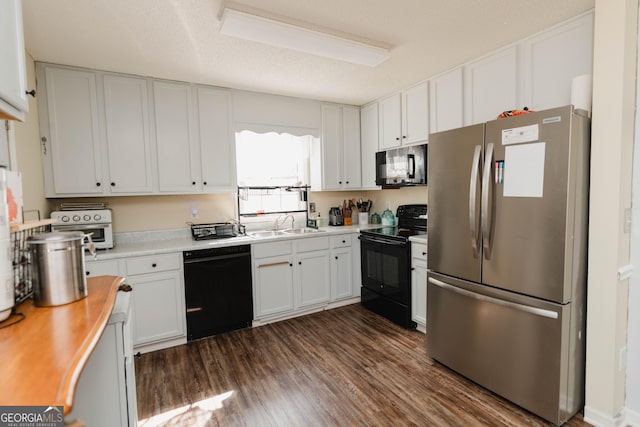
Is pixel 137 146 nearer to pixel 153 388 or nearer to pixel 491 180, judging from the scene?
pixel 153 388

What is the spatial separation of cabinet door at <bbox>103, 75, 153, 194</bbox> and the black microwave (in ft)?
7.96

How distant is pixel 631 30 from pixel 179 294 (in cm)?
358

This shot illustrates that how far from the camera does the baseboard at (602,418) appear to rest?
1.80m

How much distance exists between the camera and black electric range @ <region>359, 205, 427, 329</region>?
312 centimetres

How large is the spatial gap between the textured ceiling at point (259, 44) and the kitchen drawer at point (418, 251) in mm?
1614

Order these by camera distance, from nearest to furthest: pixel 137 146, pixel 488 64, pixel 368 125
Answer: pixel 488 64 → pixel 137 146 → pixel 368 125

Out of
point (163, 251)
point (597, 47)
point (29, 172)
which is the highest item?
point (597, 47)

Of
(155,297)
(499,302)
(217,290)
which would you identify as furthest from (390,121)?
(155,297)

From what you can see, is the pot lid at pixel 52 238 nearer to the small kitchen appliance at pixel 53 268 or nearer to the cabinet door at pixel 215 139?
the small kitchen appliance at pixel 53 268

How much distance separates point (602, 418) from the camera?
182cm

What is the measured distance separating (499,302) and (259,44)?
242 centimetres

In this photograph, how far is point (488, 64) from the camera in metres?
2.62

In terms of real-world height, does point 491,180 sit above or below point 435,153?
below

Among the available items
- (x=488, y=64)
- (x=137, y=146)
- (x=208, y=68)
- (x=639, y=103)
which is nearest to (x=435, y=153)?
(x=488, y=64)
